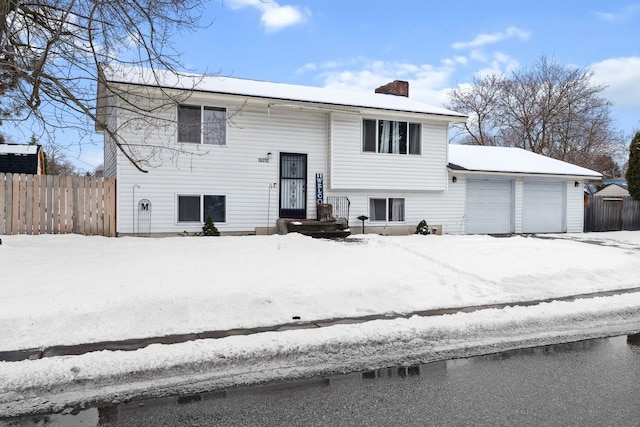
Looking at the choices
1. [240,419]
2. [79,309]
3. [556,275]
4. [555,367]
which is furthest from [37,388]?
[556,275]

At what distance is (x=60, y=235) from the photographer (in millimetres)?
12328

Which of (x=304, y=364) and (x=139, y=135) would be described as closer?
(x=304, y=364)

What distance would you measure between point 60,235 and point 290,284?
7.67 meters

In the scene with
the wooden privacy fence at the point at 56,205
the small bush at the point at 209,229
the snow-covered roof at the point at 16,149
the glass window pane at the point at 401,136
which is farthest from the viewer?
the snow-covered roof at the point at 16,149

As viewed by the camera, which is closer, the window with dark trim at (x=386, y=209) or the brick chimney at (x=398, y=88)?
the window with dark trim at (x=386, y=209)

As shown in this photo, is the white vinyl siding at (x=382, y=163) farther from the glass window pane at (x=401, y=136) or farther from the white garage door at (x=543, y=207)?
the white garage door at (x=543, y=207)

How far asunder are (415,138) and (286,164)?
16.7 feet

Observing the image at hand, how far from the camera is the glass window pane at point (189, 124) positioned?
47.2 ft

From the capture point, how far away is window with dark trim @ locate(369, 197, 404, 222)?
17016 mm

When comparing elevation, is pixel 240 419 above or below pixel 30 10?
below

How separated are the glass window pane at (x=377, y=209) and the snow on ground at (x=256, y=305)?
15.8ft

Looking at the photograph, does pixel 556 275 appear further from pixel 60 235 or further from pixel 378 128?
pixel 60 235

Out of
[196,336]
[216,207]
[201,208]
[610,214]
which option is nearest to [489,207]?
[610,214]

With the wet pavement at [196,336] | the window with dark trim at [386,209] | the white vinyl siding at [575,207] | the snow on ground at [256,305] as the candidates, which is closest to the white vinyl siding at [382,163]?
the window with dark trim at [386,209]
